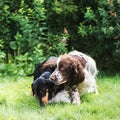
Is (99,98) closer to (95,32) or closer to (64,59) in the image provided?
(64,59)

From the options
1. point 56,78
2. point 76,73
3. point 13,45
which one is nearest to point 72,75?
point 76,73

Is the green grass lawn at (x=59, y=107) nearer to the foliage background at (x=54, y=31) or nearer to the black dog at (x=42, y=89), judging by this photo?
the black dog at (x=42, y=89)

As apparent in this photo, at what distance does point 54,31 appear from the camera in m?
9.56

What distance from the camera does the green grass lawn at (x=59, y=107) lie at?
5730 mm

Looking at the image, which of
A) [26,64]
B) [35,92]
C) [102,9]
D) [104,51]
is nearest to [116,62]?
[104,51]

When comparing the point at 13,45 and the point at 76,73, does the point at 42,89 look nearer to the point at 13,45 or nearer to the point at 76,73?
the point at 76,73

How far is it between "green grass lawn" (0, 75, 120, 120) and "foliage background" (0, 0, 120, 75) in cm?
135

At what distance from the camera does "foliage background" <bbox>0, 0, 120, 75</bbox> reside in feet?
29.0

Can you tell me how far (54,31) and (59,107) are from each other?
359 cm

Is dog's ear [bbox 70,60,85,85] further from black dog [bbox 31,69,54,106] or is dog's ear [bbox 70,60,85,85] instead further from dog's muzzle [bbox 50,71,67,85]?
black dog [bbox 31,69,54,106]

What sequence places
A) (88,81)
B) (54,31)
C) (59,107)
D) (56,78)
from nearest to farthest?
(59,107) < (56,78) < (88,81) < (54,31)

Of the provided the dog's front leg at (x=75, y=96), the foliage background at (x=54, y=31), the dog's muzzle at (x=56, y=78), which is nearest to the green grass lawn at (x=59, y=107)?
the dog's front leg at (x=75, y=96)

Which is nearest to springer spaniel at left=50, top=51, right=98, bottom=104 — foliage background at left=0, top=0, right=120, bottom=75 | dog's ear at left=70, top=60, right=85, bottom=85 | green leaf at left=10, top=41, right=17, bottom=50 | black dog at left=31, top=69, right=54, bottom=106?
dog's ear at left=70, top=60, right=85, bottom=85

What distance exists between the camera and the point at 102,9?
28.8ft
